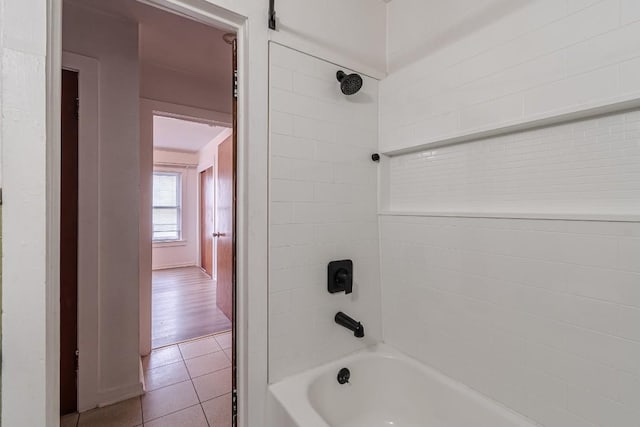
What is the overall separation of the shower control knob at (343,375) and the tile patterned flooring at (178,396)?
91 cm

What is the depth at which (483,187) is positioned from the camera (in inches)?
49.4

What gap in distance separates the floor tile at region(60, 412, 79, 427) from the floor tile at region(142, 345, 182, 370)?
0.54 m

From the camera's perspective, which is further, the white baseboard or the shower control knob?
the white baseboard

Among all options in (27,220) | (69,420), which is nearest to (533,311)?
(27,220)

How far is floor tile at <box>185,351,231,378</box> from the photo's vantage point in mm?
2260

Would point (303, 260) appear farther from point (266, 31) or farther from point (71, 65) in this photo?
point (71, 65)

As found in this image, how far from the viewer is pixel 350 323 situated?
1401 mm

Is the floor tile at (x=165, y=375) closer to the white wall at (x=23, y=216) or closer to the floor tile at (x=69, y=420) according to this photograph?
the floor tile at (x=69, y=420)

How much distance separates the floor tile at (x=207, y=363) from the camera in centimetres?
226

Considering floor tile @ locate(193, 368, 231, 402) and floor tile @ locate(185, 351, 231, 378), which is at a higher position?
floor tile @ locate(185, 351, 231, 378)

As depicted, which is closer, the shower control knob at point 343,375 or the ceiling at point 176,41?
the shower control knob at point 343,375

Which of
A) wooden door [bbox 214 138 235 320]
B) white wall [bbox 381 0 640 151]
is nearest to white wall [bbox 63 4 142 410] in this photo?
wooden door [bbox 214 138 235 320]

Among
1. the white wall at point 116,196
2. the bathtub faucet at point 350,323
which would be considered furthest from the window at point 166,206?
the bathtub faucet at point 350,323

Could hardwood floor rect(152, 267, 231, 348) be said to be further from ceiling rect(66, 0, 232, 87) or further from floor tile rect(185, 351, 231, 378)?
ceiling rect(66, 0, 232, 87)
